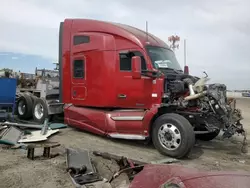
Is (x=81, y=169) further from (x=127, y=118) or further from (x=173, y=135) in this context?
(x=127, y=118)

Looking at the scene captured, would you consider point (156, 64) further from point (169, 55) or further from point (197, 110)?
point (197, 110)

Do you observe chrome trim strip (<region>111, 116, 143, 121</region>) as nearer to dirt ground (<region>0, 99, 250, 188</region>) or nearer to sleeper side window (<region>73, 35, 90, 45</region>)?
dirt ground (<region>0, 99, 250, 188</region>)

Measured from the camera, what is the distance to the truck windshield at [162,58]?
7751mm

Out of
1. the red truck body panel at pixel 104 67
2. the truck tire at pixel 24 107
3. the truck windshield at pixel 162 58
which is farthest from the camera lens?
the truck tire at pixel 24 107

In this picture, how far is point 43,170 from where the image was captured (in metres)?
5.09

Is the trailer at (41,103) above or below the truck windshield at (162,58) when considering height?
below

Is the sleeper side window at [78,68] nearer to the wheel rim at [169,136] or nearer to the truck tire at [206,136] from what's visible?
the wheel rim at [169,136]

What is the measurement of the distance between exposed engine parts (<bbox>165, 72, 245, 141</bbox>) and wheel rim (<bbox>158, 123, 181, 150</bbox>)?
672 mm

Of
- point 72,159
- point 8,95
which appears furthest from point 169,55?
point 8,95

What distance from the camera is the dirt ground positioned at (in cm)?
470

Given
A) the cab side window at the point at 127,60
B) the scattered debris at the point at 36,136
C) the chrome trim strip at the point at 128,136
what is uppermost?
the cab side window at the point at 127,60

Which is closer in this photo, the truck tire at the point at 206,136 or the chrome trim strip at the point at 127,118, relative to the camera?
the chrome trim strip at the point at 127,118

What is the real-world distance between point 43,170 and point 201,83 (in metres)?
3.84

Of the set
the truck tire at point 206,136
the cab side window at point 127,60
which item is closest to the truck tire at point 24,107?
the cab side window at point 127,60
